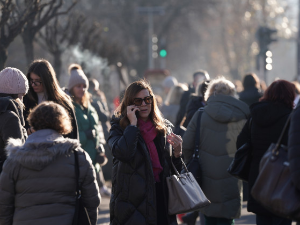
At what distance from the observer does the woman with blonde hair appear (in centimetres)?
679

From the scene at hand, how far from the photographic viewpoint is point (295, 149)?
12.2 ft

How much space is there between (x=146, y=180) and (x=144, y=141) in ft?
1.03

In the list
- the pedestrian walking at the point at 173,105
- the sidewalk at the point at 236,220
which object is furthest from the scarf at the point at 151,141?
the pedestrian walking at the point at 173,105

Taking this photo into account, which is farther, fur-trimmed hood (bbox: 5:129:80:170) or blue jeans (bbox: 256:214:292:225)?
blue jeans (bbox: 256:214:292:225)

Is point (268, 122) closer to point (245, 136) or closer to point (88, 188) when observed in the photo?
point (245, 136)

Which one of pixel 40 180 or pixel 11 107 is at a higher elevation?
pixel 11 107

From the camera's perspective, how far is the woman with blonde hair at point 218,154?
679 cm

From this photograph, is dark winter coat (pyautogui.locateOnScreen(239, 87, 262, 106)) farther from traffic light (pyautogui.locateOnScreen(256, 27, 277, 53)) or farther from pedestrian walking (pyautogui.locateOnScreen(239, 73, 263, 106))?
traffic light (pyautogui.locateOnScreen(256, 27, 277, 53))

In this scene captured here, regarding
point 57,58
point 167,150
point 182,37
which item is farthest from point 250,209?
point 182,37

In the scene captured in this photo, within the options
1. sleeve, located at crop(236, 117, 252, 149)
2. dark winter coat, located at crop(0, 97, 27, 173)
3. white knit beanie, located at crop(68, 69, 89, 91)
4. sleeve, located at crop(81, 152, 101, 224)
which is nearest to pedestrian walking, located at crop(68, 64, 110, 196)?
white knit beanie, located at crop(68, 69, 89, 91)

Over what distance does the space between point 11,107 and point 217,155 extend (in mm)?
2340

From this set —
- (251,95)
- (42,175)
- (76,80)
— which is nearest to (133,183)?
(42,175)

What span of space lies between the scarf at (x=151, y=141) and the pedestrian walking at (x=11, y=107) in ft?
3.41

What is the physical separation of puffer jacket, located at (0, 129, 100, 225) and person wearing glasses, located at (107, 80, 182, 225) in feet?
2.11
